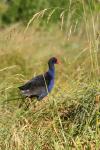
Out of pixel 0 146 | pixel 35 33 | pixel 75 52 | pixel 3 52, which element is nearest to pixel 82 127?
pixel 0 146

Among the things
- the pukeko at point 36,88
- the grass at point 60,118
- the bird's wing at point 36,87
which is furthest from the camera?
the bird's wing at point 36,87

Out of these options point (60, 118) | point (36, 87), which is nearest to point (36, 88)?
point (36, 87)

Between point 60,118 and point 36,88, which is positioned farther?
point 36,88

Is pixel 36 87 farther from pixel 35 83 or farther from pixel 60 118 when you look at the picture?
pixel 60 118

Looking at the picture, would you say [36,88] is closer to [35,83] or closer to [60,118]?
[35,83]

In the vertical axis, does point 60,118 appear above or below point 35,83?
below

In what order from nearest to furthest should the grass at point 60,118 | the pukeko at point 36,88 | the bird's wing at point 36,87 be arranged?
the grass at point 60,118 → the pukeko at point 36,88 → the bird's wing at point 36,87

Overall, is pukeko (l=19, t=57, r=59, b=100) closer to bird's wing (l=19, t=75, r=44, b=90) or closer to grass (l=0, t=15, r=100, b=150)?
bird's wing (l=19, t=75, r=44, b=90)

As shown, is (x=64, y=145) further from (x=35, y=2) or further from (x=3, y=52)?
(x=35, y=2)

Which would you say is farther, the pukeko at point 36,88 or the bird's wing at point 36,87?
the bird's wing at point 36,87

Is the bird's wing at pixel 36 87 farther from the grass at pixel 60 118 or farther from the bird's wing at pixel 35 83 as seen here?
the grass at pixel 60 118

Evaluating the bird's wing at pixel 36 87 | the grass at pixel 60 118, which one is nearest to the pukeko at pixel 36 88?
the bird's wing at pixel 36 87

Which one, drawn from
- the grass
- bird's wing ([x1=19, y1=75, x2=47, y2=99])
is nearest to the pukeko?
bird's wing ([x1=19, y1=75, x2=47, y2=99])

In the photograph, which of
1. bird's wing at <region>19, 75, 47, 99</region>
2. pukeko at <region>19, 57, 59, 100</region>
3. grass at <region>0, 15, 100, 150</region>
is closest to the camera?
grass at <region>0, 15, 100, 150</region>
